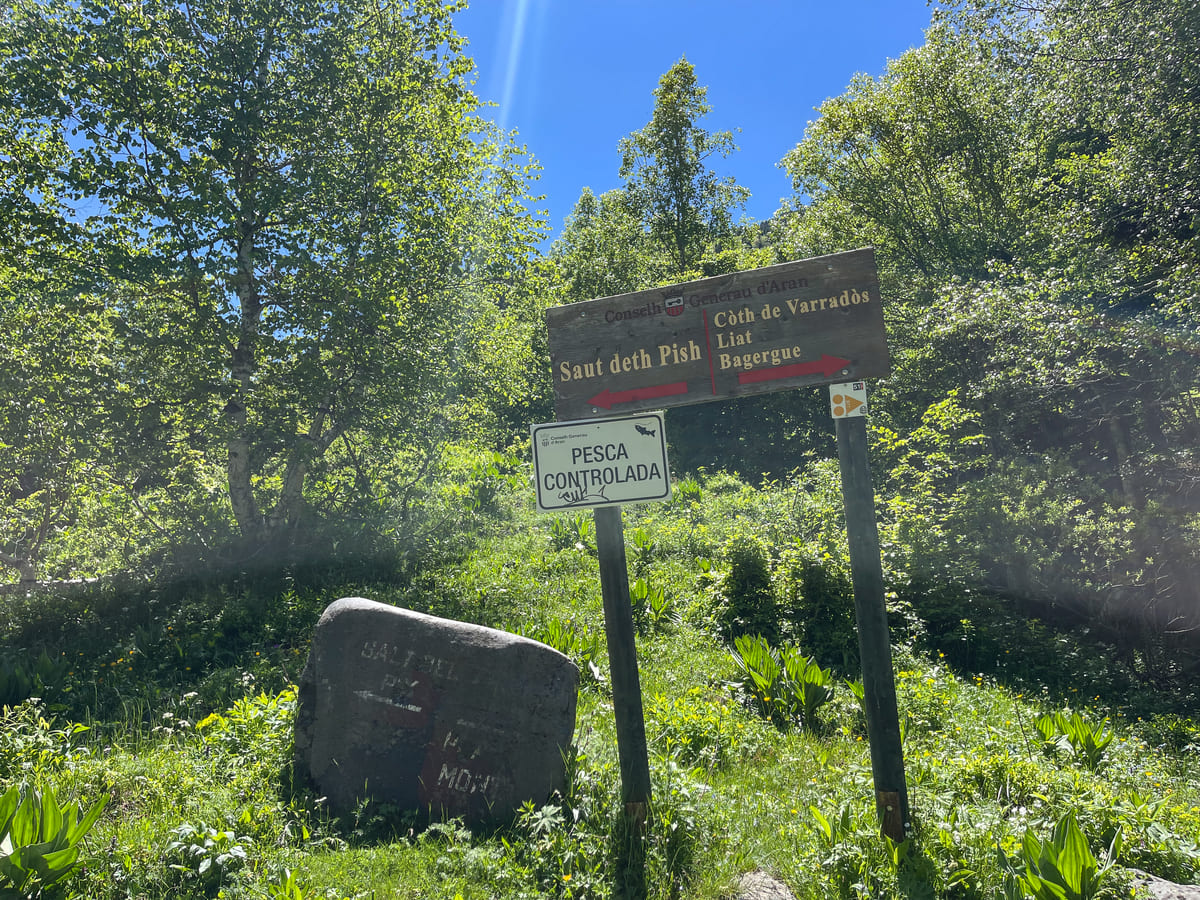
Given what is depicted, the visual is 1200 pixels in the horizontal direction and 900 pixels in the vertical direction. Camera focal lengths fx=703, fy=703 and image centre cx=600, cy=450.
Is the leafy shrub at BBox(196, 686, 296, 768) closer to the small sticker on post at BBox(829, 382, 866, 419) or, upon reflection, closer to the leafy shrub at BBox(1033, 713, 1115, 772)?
the small sticker on post at BBox(829, 382, 866, 419)

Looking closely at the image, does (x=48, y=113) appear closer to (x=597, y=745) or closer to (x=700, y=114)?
(x=597, y=745)

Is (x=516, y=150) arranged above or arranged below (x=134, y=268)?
above

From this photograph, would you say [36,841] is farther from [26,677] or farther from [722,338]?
[26,677]

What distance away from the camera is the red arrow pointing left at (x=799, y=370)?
11.9 feet

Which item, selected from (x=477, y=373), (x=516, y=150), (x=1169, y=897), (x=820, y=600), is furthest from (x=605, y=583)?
(x=516, y=150)

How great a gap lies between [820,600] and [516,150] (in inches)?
379

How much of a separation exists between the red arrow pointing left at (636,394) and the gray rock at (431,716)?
5.36ft

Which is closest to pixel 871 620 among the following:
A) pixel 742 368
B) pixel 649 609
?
pixel 742 368

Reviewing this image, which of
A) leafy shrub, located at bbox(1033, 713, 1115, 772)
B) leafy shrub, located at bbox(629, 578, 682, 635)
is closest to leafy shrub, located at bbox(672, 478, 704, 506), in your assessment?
leafy shrub, located at bbox(629, 578, 682, 635)

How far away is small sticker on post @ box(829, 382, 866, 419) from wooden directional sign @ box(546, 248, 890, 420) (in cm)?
6

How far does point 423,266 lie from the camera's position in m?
10.6

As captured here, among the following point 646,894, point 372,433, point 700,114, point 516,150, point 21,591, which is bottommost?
point 646,894

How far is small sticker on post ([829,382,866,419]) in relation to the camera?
11.9 feet

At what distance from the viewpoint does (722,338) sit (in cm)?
378
